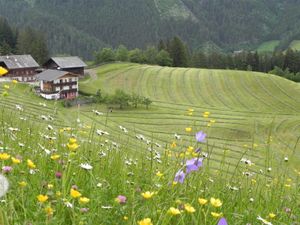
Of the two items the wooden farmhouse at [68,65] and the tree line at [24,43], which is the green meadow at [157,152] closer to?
the wooden farmhouse at [68,65]

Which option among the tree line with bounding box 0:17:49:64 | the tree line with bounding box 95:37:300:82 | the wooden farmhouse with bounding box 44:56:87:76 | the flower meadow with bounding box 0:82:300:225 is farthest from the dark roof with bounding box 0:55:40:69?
the flower meadow with bounding box 0:82:300:225

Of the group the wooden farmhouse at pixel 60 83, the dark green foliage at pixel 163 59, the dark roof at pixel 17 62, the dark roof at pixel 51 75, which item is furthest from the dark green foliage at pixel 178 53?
the dark roof at pixel 51 75

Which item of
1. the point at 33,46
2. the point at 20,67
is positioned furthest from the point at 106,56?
the point at 20,67

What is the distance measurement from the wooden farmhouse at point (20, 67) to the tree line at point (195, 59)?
2210 cm

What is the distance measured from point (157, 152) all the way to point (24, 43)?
98.5 m

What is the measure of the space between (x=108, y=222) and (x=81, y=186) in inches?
31.0

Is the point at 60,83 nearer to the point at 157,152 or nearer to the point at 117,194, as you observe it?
the point at 157,152

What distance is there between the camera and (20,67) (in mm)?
74688

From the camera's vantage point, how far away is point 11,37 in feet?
348

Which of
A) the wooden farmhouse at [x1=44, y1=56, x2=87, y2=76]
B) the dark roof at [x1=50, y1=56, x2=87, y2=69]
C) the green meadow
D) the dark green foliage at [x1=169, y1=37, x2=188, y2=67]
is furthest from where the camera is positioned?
the dark green foliage at [x1=169, y1=37, x2=188, y2=67]

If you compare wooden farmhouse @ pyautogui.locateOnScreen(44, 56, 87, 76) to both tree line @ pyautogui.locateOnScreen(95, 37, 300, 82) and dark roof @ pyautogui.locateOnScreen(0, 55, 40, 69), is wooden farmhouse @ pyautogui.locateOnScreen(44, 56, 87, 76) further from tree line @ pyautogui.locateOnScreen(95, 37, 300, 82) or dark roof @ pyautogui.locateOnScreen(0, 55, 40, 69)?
tree line @ pyautogui.locateOnScreen(95, 37, 300, 82)

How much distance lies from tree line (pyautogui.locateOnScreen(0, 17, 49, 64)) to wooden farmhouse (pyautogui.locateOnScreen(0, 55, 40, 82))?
18195 millimetres

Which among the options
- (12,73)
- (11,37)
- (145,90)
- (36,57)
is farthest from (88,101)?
(11,37)

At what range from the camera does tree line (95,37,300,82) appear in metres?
97.4
